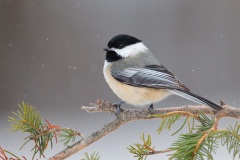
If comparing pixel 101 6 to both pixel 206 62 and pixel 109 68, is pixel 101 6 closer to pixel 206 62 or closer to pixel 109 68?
pixel 206 62

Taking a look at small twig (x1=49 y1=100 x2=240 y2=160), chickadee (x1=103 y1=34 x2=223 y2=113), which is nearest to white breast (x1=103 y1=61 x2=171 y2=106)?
chickadee (x1=103 y1=34 x2=223 y2=113)

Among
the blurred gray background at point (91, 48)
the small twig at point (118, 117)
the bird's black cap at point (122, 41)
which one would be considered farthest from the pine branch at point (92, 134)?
the blurred gray background at point (91, 48)

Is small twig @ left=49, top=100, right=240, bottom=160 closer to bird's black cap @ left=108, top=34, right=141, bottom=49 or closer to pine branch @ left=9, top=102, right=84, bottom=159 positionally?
pine branch @ left=9, top=102, right=84, bottom=159

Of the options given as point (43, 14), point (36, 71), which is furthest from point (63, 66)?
point (43, 14)

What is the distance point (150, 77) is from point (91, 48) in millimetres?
3021

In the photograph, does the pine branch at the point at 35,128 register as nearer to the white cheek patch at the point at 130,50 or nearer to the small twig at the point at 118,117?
the small twig at the point at 118,117

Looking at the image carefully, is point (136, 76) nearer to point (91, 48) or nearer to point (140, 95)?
point (140, 95)

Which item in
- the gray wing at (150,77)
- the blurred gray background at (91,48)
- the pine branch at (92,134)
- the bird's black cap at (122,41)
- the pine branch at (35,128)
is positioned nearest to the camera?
the pine branch at (92,134)

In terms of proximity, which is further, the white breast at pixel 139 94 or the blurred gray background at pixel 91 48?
the blurred gray background at pixel 91 48

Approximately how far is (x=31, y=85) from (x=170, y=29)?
1.55 m

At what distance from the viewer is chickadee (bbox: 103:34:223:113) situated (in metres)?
1.76

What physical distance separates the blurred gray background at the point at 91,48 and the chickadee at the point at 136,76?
256 cm

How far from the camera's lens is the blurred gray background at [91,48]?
477 centimetres

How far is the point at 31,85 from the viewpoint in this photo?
484 cm
